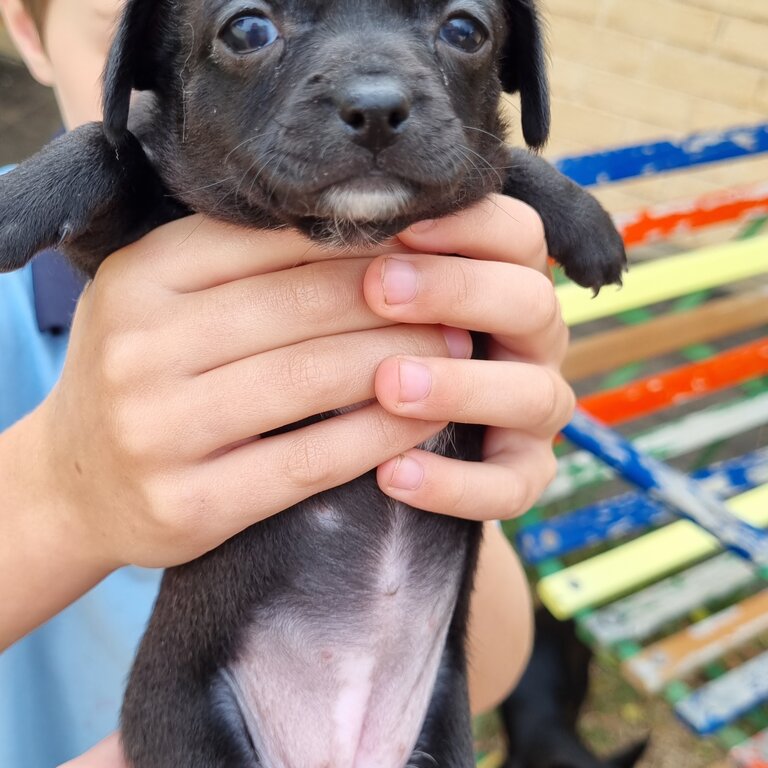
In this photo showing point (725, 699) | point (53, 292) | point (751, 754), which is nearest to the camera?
point (53, 292)

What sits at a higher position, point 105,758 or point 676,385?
point 105,758

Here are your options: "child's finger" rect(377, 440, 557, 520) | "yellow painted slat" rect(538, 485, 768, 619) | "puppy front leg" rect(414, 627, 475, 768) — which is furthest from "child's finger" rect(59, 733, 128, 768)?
"yellow painted slat" rect(538, 485, 768, 619)

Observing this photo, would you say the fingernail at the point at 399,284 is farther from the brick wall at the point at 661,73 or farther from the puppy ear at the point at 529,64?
the brick wall at the point at 661,73

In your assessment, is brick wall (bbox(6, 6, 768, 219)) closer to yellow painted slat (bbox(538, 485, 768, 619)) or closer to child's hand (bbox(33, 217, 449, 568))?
yellow painted slat (bbox(538, 485, 768, 619))

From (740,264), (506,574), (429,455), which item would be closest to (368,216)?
(429,455)

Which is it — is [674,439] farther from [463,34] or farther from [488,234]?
[463,34]

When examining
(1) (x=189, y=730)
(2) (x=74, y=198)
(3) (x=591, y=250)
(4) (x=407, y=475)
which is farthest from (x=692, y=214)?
(1) (x=189, y=730)

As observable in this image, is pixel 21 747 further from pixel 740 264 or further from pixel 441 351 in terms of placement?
pixel 740 264

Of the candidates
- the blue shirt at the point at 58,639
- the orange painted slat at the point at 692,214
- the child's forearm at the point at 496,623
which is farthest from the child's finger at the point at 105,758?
the orange painted slat at the point at 692,214

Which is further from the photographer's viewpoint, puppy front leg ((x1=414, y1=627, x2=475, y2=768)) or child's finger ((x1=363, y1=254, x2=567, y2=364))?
puppy front leg ((x1=414, y1=627, x2=475, y2=768))
